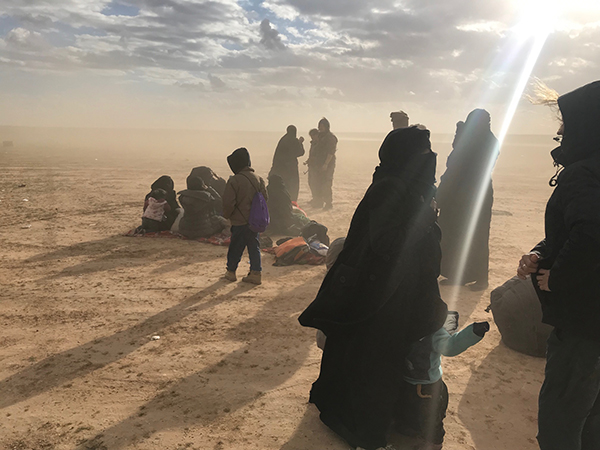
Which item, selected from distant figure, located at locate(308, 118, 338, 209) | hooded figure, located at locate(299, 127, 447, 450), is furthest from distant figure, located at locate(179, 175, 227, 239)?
hooded figure, located at locate(299, 127, 447, 450)

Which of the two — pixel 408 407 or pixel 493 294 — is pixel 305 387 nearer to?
pixel 408 407

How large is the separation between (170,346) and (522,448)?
3.27 metres

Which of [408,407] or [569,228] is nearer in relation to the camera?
[569,228]

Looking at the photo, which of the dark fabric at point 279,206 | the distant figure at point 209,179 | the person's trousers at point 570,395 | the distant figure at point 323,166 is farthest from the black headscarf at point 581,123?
the distant figure at point 323,166

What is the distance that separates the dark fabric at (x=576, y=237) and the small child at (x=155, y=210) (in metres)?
7.75

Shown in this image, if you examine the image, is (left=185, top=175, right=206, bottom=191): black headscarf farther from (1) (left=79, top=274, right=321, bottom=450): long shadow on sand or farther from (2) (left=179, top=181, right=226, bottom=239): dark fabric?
(1) (left=79, top=274, right=321, bottom=450): long shadow on sand

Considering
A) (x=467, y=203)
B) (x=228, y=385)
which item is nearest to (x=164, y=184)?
(x=467, y=203)

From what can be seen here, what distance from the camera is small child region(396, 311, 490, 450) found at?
114 inches

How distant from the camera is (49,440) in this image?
3121 millimetres

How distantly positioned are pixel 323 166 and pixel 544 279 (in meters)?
10.6

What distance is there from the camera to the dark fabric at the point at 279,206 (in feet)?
31.0

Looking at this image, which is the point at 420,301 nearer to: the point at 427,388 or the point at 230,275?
the point at 427,388

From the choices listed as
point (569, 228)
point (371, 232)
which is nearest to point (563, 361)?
point (569, 228)

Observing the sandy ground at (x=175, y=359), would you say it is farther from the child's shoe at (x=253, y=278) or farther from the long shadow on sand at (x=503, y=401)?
the child's shoe at (x=253, y=278)
